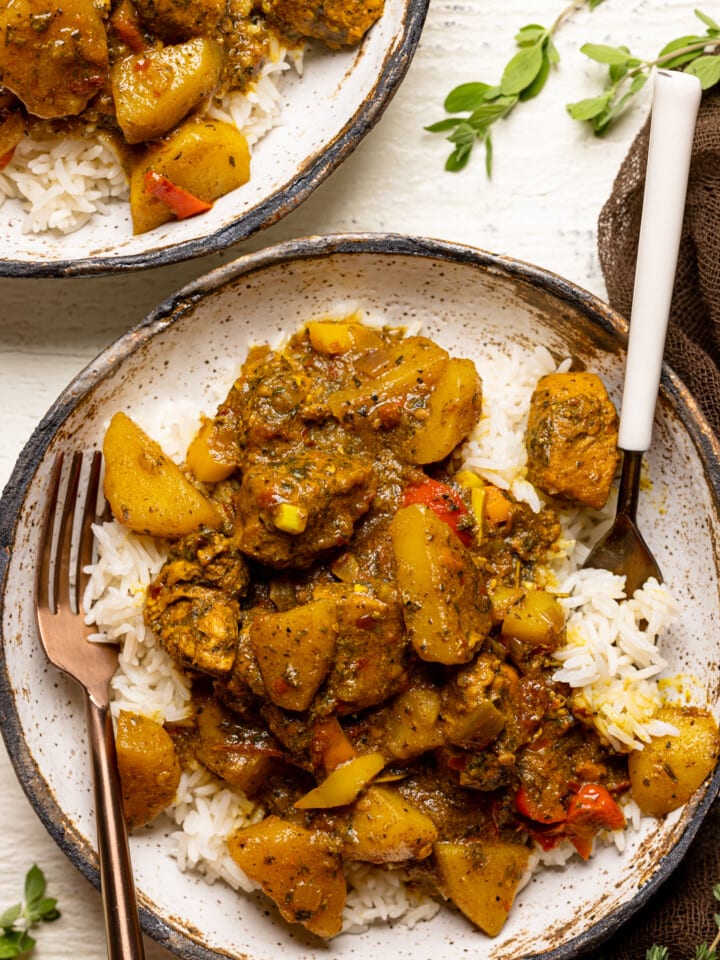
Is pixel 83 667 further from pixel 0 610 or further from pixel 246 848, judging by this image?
pixel 246 848

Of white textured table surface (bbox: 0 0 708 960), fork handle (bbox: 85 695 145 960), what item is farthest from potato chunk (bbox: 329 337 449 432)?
fork handle (bbox: 85 695 145 960)

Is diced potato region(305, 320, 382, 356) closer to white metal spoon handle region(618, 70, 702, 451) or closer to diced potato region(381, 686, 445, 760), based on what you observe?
white metal spoon handle region(618, 70, 702, 451)

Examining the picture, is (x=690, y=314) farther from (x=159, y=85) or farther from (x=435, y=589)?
(x=159, y=85)

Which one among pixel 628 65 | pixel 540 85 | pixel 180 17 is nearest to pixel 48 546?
pixel 180 17

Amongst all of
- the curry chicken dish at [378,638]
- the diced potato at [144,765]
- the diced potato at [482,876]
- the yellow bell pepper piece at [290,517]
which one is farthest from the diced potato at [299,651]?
the diced potato at [482,876]

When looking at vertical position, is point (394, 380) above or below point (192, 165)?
below

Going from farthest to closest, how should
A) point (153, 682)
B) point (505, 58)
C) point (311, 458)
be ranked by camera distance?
point (505, 58)
point (153, 682)
point (311, 458)

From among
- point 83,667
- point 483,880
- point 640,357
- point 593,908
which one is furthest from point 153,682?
point 640,357
